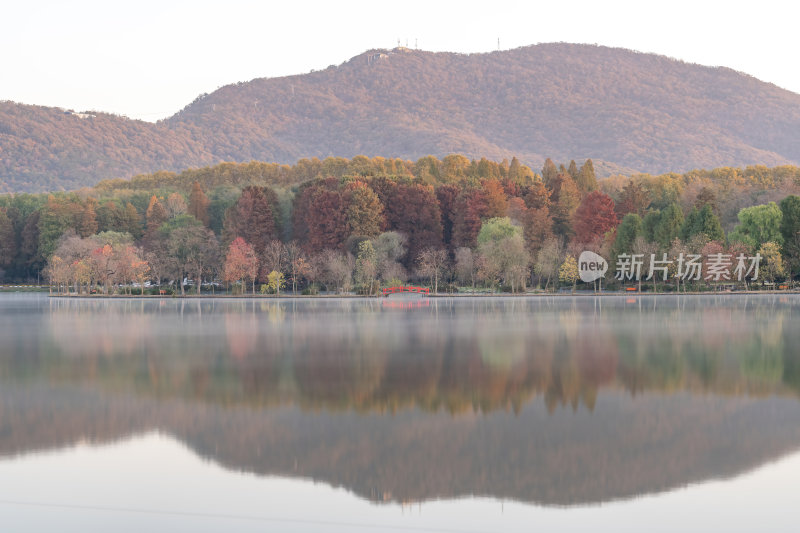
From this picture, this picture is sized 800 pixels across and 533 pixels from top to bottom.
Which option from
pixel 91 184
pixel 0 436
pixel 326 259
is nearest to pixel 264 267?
pixel 326 259

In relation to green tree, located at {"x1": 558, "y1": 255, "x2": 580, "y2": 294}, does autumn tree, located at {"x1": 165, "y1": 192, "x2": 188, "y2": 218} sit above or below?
above

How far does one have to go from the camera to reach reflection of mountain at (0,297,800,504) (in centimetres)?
1139

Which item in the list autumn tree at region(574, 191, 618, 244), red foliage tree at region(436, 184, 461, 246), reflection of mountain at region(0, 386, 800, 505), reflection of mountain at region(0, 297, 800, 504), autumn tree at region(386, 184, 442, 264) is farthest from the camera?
red foliage tree at region(436, 184, 461, 246)

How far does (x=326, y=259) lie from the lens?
266 feet

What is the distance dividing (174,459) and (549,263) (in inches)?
2601

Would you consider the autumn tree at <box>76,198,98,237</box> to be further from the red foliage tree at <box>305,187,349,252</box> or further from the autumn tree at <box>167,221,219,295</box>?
the red foliage tree at <box>305,187,349,252</box>

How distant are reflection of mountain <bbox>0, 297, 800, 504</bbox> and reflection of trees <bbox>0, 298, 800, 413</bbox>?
0.25 ft

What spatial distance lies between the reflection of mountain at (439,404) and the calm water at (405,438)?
2.4 inches

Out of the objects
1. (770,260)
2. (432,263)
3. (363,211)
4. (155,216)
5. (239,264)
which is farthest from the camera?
(155,216)

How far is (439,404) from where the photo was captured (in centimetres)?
1580

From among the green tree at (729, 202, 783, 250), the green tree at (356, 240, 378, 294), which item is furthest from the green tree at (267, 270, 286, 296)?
the green tree at (729, 202, 783, 250)

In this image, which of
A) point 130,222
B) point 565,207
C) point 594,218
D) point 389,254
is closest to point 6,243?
point 130,222

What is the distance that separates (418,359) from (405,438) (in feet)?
31.9

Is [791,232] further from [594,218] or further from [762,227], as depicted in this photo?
[594,218]
